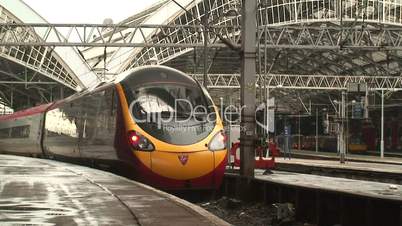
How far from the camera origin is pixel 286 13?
216ft

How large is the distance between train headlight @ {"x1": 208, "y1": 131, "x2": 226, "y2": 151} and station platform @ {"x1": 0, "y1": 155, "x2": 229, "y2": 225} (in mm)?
2196

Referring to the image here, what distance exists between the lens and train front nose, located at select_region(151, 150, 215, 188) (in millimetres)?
15039

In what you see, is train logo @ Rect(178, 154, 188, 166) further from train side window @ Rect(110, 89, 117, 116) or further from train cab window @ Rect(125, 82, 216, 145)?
train side window @ Rect(110, 89, 117, 116)

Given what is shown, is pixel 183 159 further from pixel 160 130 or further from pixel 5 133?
pixel 5 133

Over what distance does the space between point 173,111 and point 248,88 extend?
2.13 meters

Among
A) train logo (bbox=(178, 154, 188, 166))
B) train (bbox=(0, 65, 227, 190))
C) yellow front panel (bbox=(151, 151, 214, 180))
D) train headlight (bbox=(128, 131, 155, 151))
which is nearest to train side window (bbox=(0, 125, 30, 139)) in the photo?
train (bbox=(0, 65, 227, 190))

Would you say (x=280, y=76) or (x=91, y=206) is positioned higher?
(x=280, y=76)

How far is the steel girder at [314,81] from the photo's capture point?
64.4 metres

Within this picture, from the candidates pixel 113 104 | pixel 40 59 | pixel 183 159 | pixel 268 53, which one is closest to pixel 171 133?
pixel 183 159

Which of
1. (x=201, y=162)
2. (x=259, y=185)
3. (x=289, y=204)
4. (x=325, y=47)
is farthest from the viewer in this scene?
(x=325, y=47)

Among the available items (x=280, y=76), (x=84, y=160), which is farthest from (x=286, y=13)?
(x=84, y=160)

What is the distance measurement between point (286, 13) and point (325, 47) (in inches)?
1132

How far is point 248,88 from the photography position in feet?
55.1

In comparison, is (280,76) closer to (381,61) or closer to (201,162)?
(381,61)
